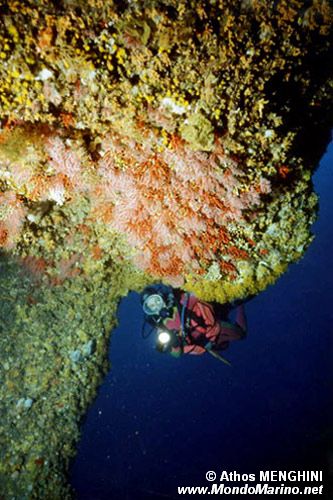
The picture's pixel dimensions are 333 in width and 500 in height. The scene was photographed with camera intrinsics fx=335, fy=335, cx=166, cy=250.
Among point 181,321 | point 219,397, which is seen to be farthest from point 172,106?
point 219,397

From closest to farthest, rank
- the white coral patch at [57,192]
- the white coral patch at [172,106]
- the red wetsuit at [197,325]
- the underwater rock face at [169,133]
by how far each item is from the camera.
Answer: the underwater rock face at [169,133] < the white coral patch at [172,106] < the white coral patch at [57,192] < the red wetsuit at [197,325]

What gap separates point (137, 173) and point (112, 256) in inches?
78.8

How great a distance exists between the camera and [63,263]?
14.1ft

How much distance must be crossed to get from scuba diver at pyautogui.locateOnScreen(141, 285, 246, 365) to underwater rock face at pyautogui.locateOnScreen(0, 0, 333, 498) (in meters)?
1.25

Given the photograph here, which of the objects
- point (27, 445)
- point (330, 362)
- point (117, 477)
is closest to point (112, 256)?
point (27, 445)

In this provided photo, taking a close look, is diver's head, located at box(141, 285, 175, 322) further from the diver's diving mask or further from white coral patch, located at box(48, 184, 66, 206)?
white coral patch, located at box(48, 184, 66, 206)

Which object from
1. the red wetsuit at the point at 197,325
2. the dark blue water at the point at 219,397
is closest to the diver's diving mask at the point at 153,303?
the red wetsuit at the point at 197,325

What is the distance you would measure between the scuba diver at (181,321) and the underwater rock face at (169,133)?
1253 mm

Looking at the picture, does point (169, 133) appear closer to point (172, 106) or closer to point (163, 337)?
point (172, 106)

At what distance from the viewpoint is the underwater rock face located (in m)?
1.66

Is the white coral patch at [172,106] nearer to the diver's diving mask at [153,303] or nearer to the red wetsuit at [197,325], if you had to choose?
the diver's diving mask at [153,303]

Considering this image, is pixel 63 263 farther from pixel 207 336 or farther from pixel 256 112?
pixel 256 112

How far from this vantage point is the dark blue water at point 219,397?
3616cm

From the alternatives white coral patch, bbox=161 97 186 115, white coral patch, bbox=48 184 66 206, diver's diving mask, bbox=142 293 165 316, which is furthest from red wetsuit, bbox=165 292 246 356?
white coral patch, bbox=161 97 186 115
